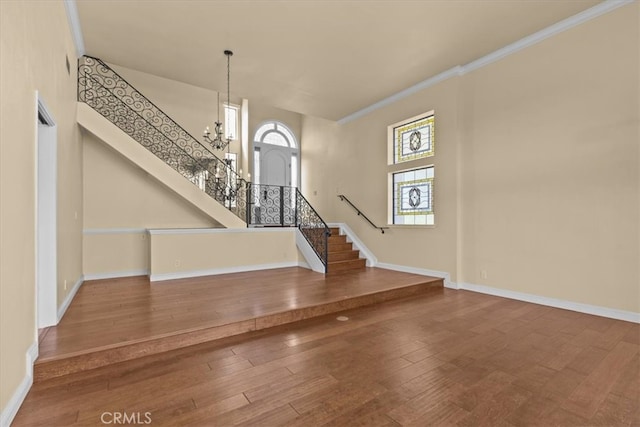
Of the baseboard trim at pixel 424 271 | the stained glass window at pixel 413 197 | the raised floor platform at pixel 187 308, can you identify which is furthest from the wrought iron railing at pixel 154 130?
the baseboard trim at pixel 424 271

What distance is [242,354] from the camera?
2699 millimetres

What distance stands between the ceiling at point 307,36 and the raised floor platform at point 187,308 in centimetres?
377

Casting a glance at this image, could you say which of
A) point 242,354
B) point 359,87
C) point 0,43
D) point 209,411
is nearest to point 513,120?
point 359,87

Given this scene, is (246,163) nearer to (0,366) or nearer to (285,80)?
(285,80)

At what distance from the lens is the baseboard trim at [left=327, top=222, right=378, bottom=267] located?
A: 270 inches

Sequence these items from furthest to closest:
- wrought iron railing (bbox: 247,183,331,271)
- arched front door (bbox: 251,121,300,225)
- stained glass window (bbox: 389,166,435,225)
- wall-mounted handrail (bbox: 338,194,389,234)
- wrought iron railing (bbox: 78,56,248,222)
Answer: arched front door (bbox: 251,121,300,225) → wall-mounted handrail (bbox: 338,194,389,234) → wrought iron railing (bbox: 247,183,331,271) → wrought iron railing (bbox: 78,56,248,222) → stained glass window (bbox: 389,166,435,225)

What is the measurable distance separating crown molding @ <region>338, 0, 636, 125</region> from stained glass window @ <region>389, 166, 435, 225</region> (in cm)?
161

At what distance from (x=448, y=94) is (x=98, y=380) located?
241 inches

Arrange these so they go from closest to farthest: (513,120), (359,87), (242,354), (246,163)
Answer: (242,354) → (513,120) → (359,87) → (246,163)

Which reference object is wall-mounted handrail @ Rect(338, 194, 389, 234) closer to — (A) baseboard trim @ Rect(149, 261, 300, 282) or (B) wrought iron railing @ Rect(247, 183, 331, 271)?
(B) wrought iron railing @ Rect(247, 183, 331, 271)

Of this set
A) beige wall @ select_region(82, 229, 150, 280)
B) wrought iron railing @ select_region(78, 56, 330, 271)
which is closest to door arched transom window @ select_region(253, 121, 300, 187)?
wrought iron railing @ select_region(78, 56, 330, 271)

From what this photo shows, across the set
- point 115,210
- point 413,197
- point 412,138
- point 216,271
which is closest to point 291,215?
point 216,271

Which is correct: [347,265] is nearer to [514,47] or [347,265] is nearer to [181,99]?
[514,47]

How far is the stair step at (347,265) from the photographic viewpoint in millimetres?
6188
